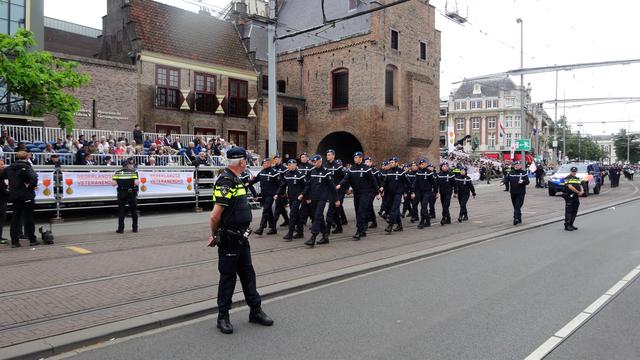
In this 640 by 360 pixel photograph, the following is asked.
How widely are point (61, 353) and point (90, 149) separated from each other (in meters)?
12.6

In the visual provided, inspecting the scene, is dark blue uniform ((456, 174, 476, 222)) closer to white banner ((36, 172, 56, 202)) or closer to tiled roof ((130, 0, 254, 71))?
white banner ((36, 172, 56, 202))

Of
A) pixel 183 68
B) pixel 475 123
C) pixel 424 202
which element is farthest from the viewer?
pixel 475 123

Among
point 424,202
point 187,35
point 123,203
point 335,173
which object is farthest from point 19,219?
point 187,35

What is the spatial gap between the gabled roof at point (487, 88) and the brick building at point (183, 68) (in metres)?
61.8

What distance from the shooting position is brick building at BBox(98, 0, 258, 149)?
25438mm

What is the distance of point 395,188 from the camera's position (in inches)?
514

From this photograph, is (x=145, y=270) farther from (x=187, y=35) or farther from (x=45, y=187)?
(x=187, y=35)

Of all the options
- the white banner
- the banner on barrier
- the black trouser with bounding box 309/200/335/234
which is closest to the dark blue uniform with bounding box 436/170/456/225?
the black trouser with bounding box 309/200/335/234

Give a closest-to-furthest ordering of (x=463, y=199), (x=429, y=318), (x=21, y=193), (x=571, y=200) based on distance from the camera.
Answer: (x=429, y=318), (x=21, y=193), (x=571, y=200), (x=463, y=199)

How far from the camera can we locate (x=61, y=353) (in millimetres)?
4551

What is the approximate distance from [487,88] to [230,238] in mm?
88072

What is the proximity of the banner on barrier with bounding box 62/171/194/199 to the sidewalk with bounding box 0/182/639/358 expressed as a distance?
121 inches

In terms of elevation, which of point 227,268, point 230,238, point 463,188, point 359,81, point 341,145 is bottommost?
point 227,268

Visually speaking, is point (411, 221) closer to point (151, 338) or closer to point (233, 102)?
point (151, 338)
